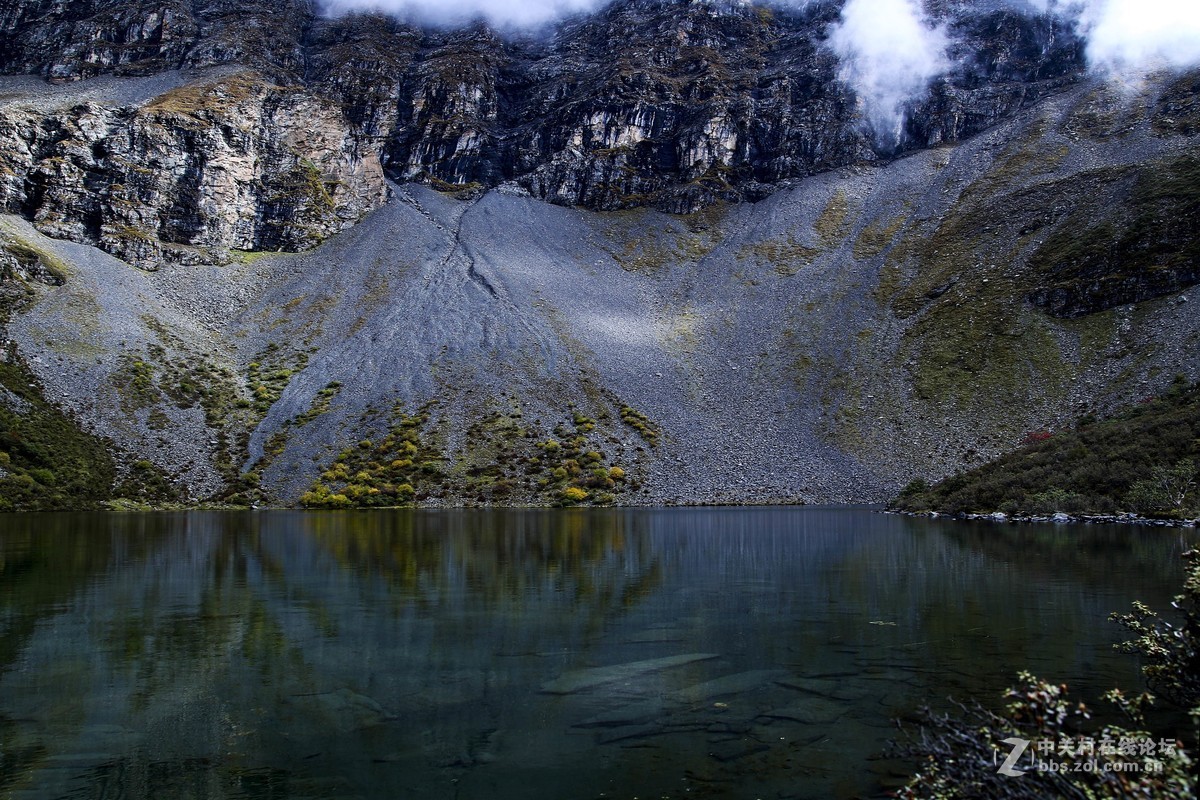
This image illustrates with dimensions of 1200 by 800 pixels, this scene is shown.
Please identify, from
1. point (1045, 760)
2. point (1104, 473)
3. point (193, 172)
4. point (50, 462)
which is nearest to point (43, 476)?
→ point (50, 462)

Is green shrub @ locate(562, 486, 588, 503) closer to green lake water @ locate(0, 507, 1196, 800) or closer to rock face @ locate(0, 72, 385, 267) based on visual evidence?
green lake water @ locate(0, 507, 1196, 800)

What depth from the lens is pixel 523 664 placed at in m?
11.9

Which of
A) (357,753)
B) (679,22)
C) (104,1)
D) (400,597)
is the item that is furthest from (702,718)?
(104,1)

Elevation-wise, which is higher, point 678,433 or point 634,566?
point 678,433

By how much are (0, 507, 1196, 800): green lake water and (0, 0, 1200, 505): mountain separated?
131 ft

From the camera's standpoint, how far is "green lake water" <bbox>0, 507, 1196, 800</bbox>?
312 inches

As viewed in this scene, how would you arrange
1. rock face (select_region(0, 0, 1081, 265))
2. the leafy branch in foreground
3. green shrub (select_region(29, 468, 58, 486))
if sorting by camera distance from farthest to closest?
rock face (select_region(0, 0, 1081, 265)) → green shrub (select_region(29, 468, 58, 486)) → the leafy branch in foreground

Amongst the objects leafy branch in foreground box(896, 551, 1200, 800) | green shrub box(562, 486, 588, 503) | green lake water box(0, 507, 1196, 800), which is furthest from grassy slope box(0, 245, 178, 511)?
leafy branch in foreground box(896, 551, 1200, 800)

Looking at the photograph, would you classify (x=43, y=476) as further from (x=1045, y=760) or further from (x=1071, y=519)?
(x=1071, y=519)

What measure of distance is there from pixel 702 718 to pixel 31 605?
1616cm

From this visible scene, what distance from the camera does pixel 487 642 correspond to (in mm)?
13438

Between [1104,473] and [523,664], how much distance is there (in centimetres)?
4108

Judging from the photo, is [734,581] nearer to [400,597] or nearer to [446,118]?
[400,597]

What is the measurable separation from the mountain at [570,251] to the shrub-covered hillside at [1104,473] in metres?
11.1
